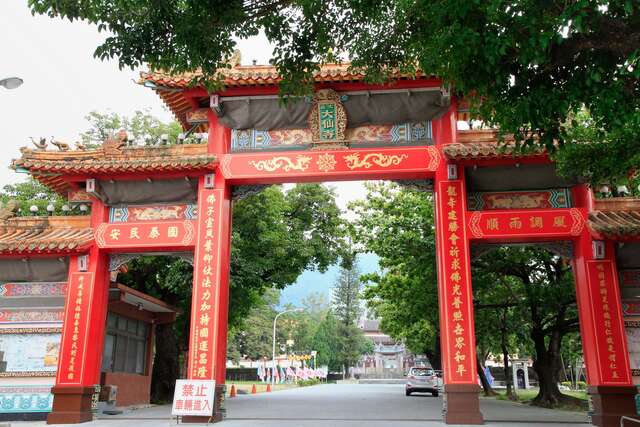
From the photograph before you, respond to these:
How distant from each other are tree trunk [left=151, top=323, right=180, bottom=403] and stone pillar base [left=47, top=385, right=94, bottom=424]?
20.3 feet

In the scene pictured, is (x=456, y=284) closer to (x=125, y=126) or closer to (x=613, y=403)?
(x=613, y=403)

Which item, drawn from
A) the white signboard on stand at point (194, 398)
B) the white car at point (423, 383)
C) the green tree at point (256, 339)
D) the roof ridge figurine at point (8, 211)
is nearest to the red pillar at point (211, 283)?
the white signboard on stand at point (194, 398)

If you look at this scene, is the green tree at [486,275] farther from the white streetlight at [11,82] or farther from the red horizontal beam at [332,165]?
the white streetlight at [11,82]

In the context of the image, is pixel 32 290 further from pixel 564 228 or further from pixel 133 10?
pixel 564 228

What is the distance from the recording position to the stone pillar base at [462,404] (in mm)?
8805

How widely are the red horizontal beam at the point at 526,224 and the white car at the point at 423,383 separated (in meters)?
12.3

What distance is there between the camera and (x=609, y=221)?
9375 millimetres

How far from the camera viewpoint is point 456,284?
938 centimetres

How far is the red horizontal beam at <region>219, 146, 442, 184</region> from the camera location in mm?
10023

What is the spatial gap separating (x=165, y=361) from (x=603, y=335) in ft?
38.5

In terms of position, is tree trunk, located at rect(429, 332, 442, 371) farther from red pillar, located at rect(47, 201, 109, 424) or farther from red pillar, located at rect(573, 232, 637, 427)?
red pillar, located at rect(47, 201, 109, 424)

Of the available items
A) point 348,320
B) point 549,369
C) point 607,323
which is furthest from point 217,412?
point 348,320

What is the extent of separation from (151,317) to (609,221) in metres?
11.7

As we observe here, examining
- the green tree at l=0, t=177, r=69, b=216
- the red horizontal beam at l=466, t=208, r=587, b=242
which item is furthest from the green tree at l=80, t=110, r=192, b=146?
the red horizontal beam at l=466, t=208, r=587, b=242
